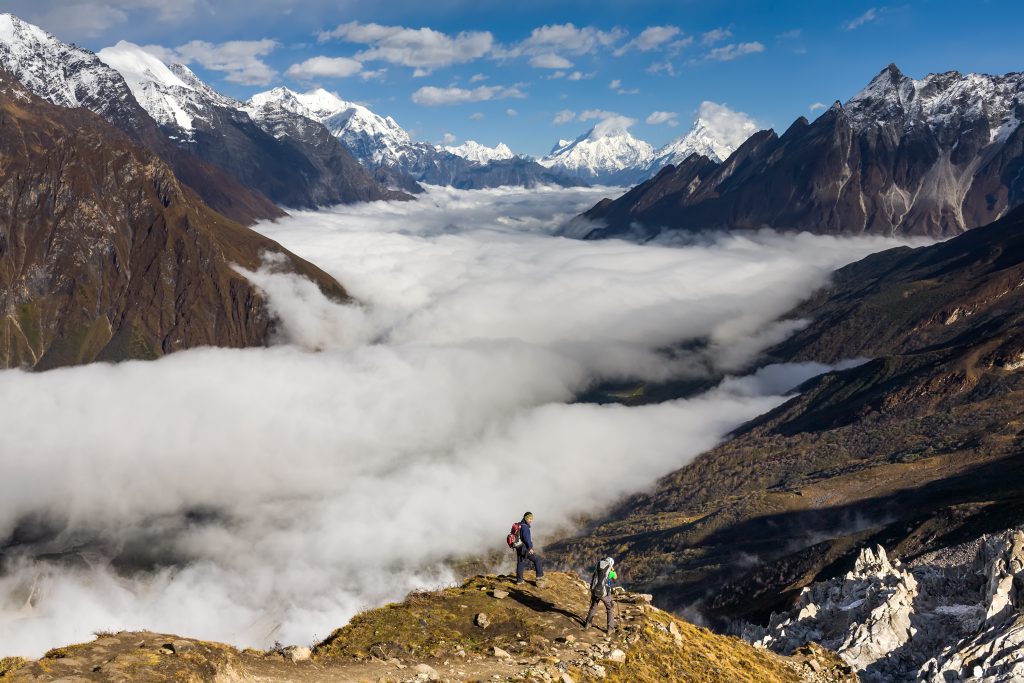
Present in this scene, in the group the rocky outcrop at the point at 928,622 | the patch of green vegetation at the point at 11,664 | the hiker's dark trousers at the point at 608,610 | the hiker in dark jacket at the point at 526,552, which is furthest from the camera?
the rocky outcrop at the point at 928,622

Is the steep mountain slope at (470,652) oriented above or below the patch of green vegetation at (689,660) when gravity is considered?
above

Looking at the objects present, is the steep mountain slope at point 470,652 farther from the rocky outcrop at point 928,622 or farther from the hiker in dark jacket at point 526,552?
the rocky outcrop at point 928,622

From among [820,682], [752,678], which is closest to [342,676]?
[752,678]

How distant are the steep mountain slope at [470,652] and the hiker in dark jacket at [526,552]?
44.8 inches

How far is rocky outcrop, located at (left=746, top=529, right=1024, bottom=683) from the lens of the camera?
63.1 meters

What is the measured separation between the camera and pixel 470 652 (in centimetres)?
4344

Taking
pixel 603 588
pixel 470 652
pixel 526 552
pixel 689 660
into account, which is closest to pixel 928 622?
pixel 689 660

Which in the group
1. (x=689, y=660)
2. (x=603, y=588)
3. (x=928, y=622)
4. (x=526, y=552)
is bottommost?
(x=928, y=622)

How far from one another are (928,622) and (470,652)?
5833cm

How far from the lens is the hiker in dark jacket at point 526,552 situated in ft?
174

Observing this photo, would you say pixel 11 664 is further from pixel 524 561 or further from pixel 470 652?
pixel 524 561

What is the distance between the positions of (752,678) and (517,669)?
69.6 ft

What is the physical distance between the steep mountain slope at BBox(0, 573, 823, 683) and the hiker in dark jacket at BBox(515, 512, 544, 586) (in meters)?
1.14

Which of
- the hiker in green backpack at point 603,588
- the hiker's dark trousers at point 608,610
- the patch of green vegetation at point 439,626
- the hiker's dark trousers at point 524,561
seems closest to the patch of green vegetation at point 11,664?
the patch of green vegetation at point 439,626
